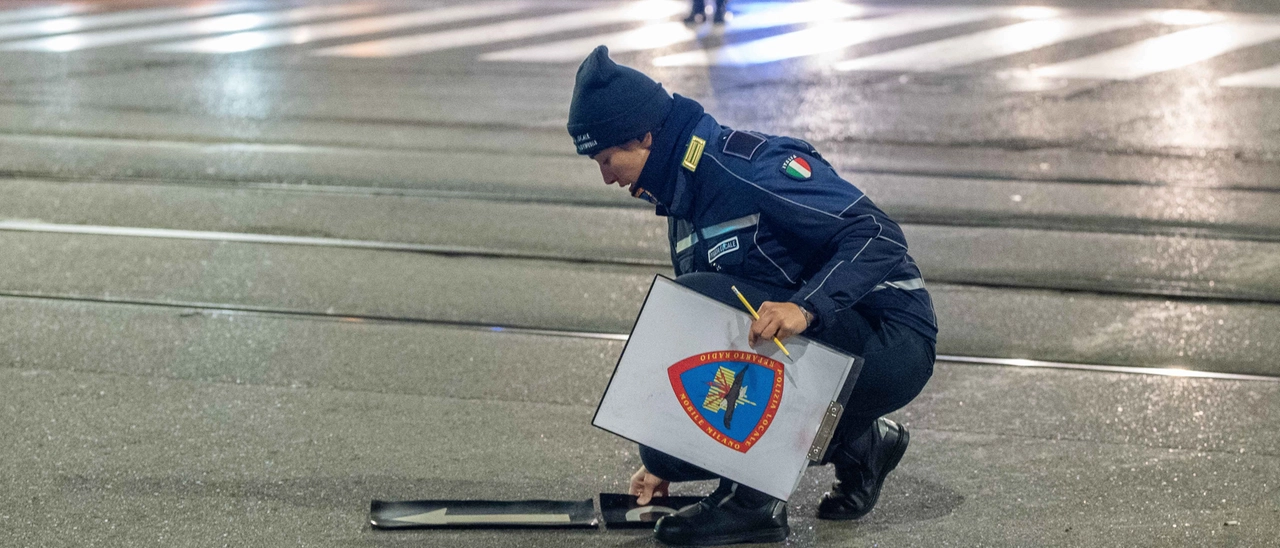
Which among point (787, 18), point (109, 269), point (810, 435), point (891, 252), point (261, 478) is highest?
point (891, 252)

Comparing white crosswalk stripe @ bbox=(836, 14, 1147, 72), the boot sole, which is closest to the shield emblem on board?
the boot sole

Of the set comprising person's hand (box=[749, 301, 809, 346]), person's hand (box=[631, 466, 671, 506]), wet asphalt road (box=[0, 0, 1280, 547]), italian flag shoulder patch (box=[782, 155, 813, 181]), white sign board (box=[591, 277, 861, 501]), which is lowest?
wet asphalt road (box=[0, 0, 1280, 547])

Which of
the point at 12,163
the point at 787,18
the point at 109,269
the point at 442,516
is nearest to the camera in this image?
the point at 442,516

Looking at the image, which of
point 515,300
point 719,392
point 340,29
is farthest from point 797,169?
point 340,29

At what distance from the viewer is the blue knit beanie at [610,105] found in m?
3.27

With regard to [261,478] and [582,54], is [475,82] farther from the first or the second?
[261,478]

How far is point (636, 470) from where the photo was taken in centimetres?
415

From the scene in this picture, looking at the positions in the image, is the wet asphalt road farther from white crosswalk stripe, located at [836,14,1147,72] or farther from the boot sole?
white crosswalk stripe, located at [836,14,1147,72]

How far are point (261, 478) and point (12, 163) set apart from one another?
5.02 m

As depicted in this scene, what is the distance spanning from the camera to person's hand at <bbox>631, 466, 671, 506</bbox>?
3.79 m

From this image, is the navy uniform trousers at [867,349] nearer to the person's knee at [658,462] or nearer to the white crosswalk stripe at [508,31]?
the person's knee at [658,462]

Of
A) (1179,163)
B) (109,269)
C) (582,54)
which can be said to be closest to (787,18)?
(582,54)

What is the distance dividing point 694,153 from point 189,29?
40.4 feet

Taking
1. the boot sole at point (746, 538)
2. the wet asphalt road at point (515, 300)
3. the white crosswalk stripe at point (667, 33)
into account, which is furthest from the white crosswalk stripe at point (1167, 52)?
the boot sole at point (746, 538)
